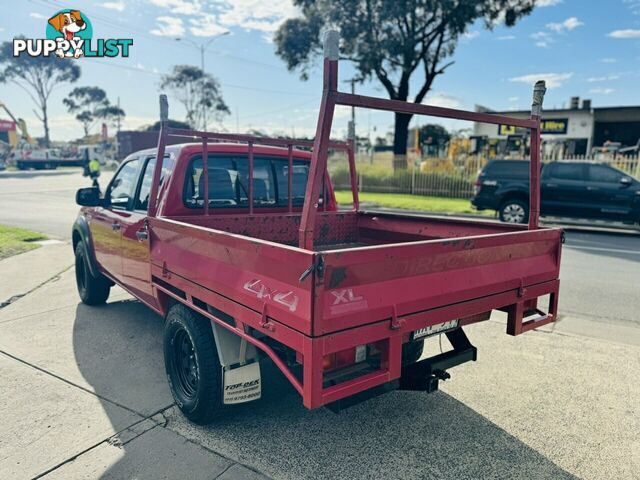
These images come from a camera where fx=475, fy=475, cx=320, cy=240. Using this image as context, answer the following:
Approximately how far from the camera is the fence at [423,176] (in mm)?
21000

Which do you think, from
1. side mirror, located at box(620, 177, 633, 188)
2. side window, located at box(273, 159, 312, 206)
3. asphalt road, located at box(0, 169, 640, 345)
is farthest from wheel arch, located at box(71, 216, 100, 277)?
side mirror, located at box(620, 177, 633, 188)

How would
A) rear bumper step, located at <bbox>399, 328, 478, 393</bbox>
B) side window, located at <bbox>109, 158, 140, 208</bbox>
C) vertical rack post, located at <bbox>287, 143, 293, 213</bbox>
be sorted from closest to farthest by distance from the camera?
1. rear bumper step, located at <bbox>399, 328, 478, 393</bbox>
2. vertical rack post, located at <bbox>287, 143, 293, 213</bbox>
3. side window, located at <bbox>109, 158, 140, 208</bbox>

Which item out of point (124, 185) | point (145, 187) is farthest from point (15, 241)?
point (145, 187)

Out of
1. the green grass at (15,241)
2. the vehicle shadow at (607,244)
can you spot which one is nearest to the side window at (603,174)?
the vehicle shadow at (607,244)

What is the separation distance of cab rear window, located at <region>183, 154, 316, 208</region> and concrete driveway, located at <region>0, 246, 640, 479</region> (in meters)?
1.55

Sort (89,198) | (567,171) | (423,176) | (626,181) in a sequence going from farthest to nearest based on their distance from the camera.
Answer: (423,176) → (567,171) → (626,181) → (89,198)

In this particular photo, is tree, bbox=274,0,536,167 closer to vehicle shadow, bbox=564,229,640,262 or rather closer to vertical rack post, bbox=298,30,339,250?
vehicle shadow, bbox=564,229,640,262

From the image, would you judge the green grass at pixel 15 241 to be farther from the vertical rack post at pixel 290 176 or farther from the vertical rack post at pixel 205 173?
the vertical rack post at pixel 290 176

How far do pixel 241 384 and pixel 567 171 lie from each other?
12.5 metres

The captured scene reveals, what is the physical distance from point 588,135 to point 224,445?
3451cm

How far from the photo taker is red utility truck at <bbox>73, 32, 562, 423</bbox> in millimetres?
2262

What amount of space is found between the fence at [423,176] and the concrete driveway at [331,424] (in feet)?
56.6

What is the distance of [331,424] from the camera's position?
321 cm

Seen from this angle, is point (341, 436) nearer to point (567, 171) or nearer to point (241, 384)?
point (241, 384)
